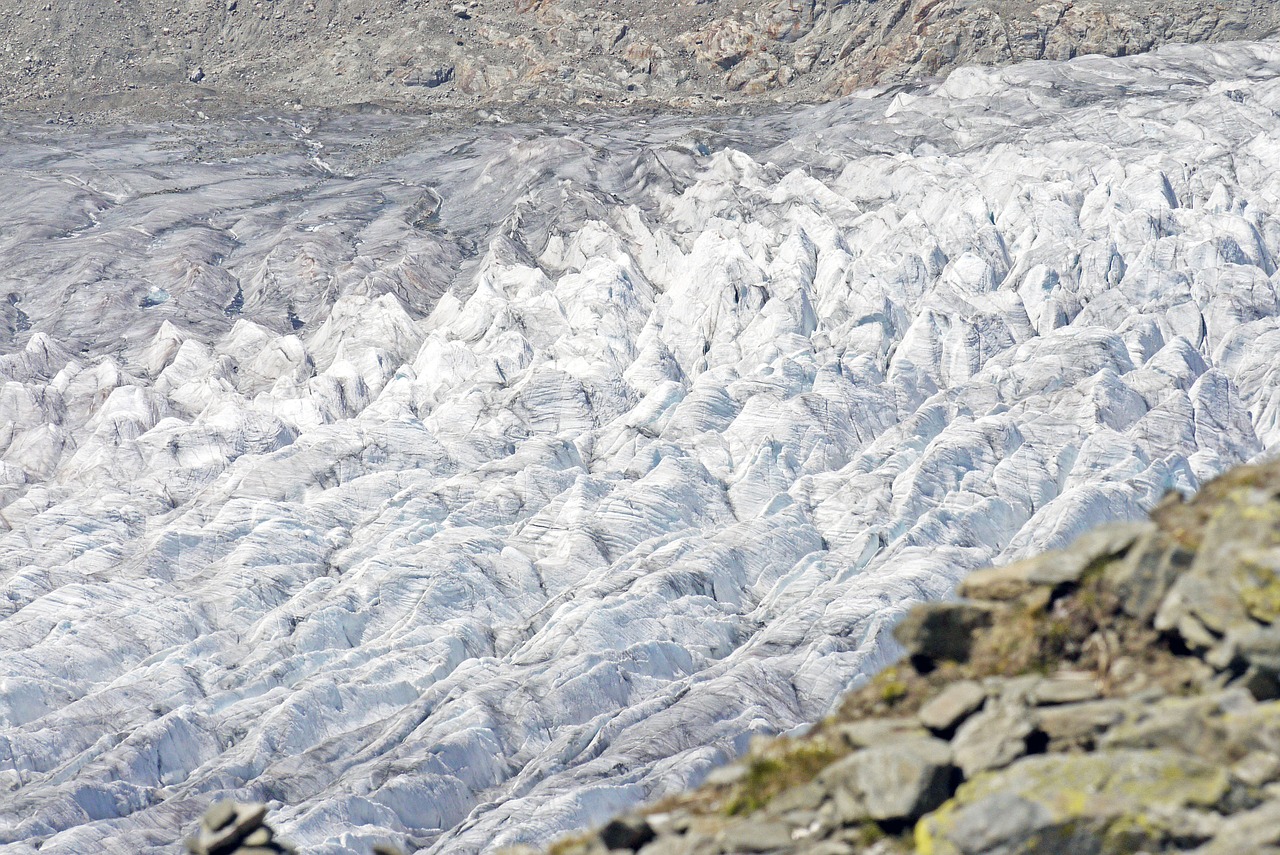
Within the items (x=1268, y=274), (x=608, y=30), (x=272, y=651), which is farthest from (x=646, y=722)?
(x=608, y=30)

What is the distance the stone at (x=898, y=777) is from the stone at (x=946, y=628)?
1.69 m

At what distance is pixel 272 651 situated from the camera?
54.9 m

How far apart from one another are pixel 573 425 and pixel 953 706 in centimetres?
5671

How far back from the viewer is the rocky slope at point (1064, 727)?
472 inches

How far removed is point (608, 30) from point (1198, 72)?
54.8 m

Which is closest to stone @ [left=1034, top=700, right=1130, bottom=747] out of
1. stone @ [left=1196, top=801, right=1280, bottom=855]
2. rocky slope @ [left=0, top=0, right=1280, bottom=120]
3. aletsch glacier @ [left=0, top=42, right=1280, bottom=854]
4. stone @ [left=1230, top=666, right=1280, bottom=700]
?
stone @ [left=1230, top=666, right=1280, bottom=700]

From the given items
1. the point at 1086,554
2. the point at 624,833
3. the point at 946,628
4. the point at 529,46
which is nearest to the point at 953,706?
the point at 946,628

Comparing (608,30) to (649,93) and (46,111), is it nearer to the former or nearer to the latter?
(649,93)

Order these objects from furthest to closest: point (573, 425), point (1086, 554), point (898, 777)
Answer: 1. point (573, 425)
2. point (1086, 554)
3. point (898, 777)

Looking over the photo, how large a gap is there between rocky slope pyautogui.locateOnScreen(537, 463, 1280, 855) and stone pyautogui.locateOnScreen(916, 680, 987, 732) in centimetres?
2

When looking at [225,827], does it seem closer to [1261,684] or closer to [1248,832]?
[1248,832]

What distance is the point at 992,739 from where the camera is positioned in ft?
43.1

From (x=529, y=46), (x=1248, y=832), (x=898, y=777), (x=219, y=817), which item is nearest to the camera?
(x=1248, y=832)

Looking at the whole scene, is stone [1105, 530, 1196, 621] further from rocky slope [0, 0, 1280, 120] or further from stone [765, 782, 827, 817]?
rocky slope [0, 0, 1280, 120]
